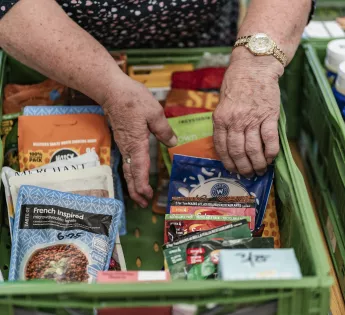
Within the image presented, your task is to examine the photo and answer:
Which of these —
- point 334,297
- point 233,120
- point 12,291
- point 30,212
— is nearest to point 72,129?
point 30,212

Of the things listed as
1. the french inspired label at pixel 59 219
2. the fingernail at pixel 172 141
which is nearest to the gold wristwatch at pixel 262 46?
the fingernail at pixel 172 141

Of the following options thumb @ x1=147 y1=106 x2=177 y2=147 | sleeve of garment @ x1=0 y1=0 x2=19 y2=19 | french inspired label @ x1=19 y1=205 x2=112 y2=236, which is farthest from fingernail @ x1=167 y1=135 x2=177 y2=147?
sleeve of garment @ x1=0 y1=0 x2=19 y2=19

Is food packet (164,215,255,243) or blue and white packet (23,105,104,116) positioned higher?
blue and white packet (23,105,104,116)

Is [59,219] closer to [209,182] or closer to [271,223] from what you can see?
[209,182]

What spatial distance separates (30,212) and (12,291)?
14.3 inches

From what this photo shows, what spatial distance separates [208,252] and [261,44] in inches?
19.5

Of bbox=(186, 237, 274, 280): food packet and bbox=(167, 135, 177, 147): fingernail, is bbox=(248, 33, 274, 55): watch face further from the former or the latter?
bbox=(186, 237, 274, 280): food packet

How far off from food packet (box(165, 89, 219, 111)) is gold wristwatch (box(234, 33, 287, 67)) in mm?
277

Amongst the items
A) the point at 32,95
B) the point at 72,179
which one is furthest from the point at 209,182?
the point at 32,95

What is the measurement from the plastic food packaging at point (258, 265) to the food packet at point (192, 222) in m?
0.27

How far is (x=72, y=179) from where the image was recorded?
4.35 ft

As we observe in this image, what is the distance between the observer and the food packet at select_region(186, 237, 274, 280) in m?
1.02

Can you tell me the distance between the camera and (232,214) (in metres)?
1.23

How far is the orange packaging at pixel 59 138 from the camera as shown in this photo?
4.59 feet
